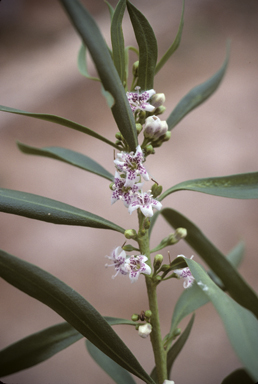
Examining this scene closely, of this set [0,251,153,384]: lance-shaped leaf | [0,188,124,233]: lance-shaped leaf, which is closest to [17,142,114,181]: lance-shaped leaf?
[0,188,124,233]: lance-shaped leaf

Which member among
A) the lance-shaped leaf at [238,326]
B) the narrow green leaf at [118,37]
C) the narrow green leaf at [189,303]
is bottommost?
the lance-shaped leaf at [238,326]

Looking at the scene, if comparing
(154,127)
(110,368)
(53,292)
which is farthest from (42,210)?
(110,368)

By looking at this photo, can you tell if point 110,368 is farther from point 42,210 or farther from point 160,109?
point 160,109

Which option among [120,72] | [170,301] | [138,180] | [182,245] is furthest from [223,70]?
[170,301]

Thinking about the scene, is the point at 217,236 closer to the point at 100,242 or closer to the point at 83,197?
the point at 100,242

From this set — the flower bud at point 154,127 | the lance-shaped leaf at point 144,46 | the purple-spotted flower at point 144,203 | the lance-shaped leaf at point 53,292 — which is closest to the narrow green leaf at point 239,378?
the lance-shaped leaf at point 53,292

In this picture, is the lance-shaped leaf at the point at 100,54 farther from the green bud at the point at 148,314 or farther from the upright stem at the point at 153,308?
the green bud at the point at 148,314

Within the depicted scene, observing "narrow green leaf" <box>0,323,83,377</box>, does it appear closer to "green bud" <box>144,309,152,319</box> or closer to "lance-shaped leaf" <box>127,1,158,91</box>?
"green bud" <box>144,309,152,319</box>
